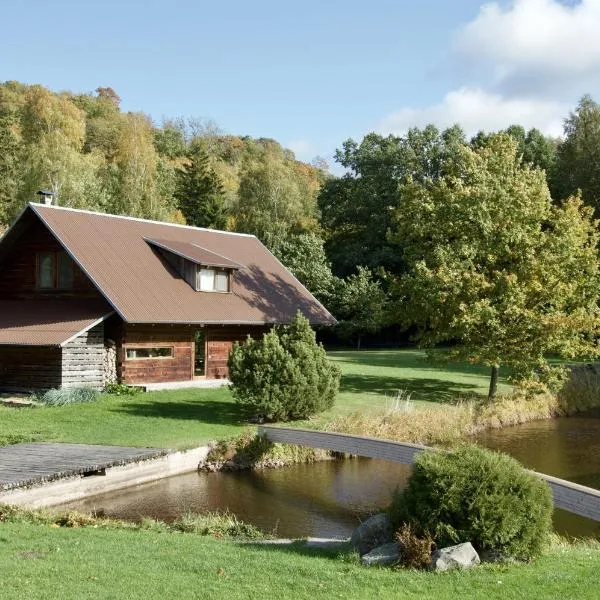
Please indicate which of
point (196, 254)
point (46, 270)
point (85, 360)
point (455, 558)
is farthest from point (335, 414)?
point (455, 558)

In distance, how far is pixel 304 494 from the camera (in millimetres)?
16234

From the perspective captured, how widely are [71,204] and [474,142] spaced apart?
30.5 m

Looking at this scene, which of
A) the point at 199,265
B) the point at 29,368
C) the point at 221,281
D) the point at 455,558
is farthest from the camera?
the point at 221,281

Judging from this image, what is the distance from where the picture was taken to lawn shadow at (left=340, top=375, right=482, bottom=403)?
91.0ft

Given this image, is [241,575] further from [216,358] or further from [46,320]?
[216,358]

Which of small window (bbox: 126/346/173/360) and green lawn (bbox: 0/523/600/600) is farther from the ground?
small window (bbox: 126/346/173/360)

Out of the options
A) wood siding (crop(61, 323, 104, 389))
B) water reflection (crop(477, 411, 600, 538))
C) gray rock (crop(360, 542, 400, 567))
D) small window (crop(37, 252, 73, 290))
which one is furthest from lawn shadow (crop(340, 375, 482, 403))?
gray rock (crop(360, 542, 400, 567))

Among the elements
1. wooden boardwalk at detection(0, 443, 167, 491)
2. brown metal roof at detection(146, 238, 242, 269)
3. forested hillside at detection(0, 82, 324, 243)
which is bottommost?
wooden boardwalk at detection(0, 443, 167, 491)

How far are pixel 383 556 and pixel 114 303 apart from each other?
58.0 ft

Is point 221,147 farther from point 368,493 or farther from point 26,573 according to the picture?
point 26,573

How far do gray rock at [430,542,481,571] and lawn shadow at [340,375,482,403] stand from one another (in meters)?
17.7

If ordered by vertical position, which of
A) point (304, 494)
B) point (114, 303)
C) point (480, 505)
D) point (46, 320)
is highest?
point (114, 303)

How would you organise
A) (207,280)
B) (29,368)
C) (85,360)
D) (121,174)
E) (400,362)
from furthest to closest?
(121,174) < (400,362) < (207,280) < (29,368) < (85,360)

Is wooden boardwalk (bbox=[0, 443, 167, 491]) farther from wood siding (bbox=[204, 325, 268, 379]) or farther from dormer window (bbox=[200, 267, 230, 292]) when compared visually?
dormer window (bbox=[200, 267, 230, 292])
